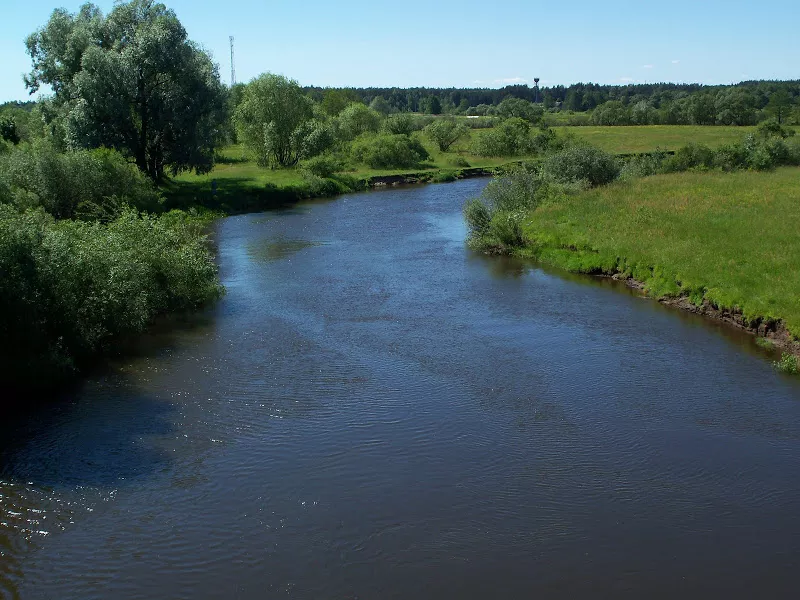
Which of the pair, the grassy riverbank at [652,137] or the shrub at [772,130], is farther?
the grassy riverbank at [652,137]

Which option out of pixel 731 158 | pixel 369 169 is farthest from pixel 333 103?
pixel 731 158

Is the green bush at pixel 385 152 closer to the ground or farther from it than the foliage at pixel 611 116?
closer to the ground

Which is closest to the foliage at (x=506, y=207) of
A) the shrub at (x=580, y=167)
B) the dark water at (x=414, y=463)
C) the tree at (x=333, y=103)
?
the shrub at (x=580, y=167)

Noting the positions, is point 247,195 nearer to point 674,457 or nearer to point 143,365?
point 143,365

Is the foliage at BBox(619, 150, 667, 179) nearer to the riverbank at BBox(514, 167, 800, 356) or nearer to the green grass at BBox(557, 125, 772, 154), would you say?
the riverbank at BBox(514, 167, 800, 356)

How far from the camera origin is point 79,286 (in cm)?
2095

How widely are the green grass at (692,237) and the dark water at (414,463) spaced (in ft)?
5.88

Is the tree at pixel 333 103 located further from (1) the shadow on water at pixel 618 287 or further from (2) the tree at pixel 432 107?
(2) the tree at pixel 432 107

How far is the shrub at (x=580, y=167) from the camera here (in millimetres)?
44406

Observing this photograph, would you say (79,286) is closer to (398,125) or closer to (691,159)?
(691,159)

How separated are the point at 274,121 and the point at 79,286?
1659 inches

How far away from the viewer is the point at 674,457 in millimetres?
15758

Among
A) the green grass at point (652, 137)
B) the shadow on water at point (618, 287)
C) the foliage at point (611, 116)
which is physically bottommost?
the shadow on water at point (618, 287)

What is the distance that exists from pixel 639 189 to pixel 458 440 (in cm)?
2954
